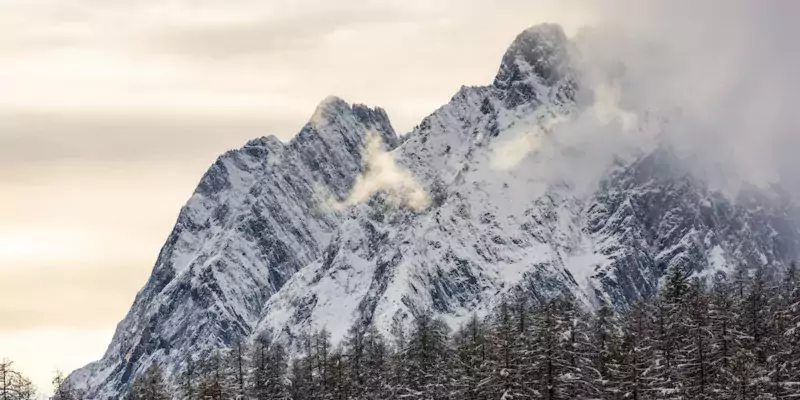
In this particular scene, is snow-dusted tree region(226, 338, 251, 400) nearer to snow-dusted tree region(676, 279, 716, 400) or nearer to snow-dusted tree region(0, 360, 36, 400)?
snow-dusted tree region(0, 360, 36, 400)

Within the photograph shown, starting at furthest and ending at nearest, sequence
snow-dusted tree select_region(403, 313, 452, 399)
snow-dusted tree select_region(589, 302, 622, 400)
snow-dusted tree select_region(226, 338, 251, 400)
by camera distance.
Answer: snow-dusted tree select_region(226, 338, 251, 400) < snow-dusted tree select_region(403, 313, 452, 399) < snow-dusted tree select_region(589, 302, 622, 400)

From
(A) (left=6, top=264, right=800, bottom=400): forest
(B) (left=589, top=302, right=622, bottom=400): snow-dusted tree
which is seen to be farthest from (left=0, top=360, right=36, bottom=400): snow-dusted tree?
(B) (left=589, top=302, right=622, bottom=400): snow-dusted tree

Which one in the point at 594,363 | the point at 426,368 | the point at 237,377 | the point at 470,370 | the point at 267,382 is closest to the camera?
the point at 594,363

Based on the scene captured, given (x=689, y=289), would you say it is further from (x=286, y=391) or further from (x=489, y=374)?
(x=286, y=391)

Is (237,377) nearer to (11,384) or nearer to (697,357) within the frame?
(11,384)

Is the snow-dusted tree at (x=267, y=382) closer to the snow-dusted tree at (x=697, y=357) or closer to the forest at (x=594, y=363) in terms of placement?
the forest at (x=594, y=363)

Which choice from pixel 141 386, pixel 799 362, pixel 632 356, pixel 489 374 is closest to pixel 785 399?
pixel 799 362

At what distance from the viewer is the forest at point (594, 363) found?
12638cm

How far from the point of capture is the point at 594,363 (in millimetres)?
147250

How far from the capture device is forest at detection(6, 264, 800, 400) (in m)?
126

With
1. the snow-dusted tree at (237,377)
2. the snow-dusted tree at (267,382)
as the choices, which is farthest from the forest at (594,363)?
the snow-dusted tree at (237,377)

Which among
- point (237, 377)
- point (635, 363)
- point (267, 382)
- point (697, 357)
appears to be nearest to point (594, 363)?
point (697, 357)

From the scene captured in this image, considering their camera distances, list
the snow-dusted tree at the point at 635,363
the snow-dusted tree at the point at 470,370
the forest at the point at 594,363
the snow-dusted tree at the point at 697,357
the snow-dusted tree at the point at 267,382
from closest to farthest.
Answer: the snow-dusted tree at the point at 635,363
the forest at the point at 594,363
the snow-dusted tree at the point at 697,357
the snow-dusted tree at the point at 470,370
the snow-dusted tree at the point at 267,382

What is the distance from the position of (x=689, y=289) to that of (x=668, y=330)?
18.1 m
